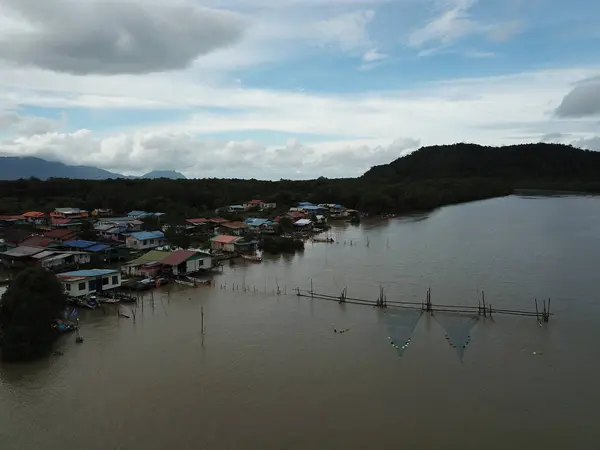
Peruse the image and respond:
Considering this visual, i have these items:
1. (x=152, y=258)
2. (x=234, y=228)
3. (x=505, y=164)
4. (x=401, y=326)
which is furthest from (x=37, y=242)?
(x=505, y=164)

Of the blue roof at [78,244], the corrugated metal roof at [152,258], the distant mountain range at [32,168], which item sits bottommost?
the corrugated metal roof at [152,258]

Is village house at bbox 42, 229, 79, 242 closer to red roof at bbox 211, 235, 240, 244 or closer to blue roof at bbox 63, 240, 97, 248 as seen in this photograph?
blue roof at bbox 63, 240, 97, 248

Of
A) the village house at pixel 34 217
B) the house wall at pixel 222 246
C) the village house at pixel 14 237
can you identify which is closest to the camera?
the village house at pixel 14 237

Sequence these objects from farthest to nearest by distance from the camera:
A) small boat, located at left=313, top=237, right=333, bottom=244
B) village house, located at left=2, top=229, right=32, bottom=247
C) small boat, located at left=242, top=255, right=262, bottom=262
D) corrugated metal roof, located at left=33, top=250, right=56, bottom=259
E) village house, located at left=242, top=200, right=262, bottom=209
A: village house, located at left=242, top=200, right=262, bottom=209 < small boat, located at left=313, top=237, right=333, bottom=244 < village house, located at left=2, top=229, right=32, bottom=247 < small boat, located at left=242, top=255, right=262, bottom=262 < corrugated metal roof, located at left=33, top=250, right=56, bottom=259

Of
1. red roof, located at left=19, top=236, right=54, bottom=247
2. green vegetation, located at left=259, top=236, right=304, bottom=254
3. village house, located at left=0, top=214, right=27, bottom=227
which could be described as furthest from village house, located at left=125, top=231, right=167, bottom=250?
village house, located at left=0, top=214, right=27, bottom=227

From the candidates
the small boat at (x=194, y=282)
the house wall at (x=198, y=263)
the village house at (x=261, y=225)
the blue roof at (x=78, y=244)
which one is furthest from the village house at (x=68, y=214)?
the small boat at (x=194, y=282)

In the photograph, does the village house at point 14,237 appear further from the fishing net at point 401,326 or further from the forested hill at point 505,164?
the forested hill at point 505,164
